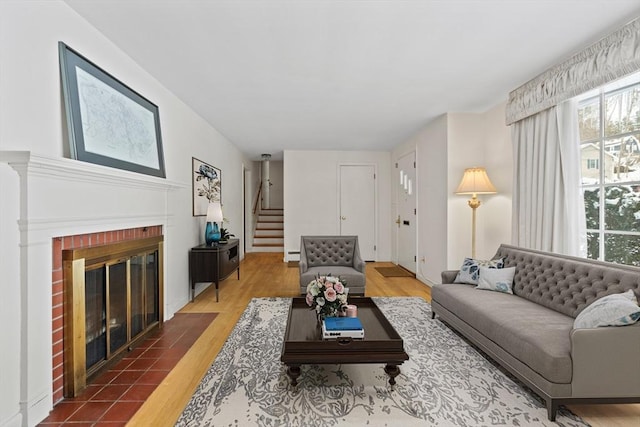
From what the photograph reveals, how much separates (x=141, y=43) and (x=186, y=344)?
2.58 m

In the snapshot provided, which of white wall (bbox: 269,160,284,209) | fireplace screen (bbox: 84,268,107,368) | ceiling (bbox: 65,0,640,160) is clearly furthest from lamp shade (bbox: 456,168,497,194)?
white wall (bbox: 269,160,284,209)

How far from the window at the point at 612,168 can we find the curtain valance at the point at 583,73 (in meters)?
0.28

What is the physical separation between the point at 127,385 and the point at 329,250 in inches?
119

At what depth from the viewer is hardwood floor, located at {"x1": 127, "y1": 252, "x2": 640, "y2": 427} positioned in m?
1.89

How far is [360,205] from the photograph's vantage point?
7.29 metres

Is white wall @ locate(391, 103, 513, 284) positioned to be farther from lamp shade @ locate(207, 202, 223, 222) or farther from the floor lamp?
lamp shade @ locate(207, 202, 223, 222)

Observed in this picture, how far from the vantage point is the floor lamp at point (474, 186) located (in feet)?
12.9

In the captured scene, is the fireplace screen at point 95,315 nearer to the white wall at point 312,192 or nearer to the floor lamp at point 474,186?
the floor lamp at point 474,186

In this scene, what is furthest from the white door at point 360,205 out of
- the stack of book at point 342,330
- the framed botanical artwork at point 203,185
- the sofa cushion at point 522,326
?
the stack of book at point 342,330

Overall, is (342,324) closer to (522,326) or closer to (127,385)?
(522,326)

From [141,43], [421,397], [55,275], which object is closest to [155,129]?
[141,43]

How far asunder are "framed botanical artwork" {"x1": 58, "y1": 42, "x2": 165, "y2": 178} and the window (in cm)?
416

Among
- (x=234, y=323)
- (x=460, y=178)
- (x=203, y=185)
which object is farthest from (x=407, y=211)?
(x=234, y=323)

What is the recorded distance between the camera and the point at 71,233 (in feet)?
6.82
